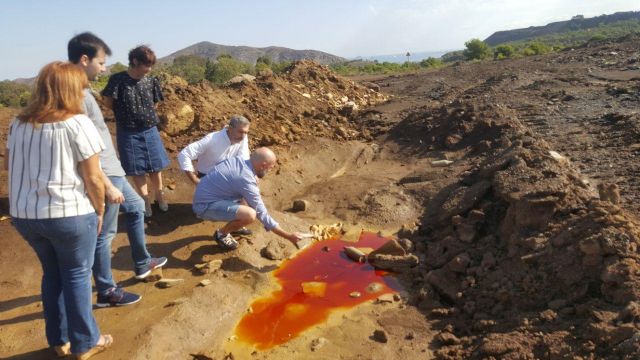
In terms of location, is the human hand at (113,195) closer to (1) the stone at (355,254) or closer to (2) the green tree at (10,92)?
(1) the stone at (355,254)

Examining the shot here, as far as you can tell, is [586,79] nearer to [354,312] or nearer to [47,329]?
[354,312]

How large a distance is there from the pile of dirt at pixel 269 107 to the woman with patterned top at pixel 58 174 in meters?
4.42

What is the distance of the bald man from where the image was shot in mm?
4113

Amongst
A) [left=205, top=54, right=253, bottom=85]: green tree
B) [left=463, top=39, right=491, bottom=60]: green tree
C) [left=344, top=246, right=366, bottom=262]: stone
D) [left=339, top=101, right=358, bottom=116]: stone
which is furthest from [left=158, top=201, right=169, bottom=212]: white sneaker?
[left=463, top=39, right=491, bottom=60]: green tree

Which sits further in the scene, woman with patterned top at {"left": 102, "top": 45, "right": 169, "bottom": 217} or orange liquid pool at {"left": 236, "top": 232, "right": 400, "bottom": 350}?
woman with patterned top at {"left": 102, "top": 45, "right": 169, "bottom": 217}

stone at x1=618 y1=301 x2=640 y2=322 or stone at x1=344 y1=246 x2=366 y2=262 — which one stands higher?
stone at x1=618 y1=301 x2=640 y2=322

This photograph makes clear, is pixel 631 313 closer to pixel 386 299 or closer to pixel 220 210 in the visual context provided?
pixel 386 299

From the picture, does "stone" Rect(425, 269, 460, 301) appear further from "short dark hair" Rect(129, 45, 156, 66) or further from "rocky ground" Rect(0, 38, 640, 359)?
"short dark hair" Rect(129, 45, 156, 66)

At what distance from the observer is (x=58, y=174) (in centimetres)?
252

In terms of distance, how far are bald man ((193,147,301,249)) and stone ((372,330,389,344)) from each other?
1005 millimetres

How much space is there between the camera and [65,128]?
2.50m

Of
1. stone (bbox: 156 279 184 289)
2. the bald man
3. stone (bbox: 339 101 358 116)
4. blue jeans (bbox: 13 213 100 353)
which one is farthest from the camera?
stone (bbox: 339 101 358 116)

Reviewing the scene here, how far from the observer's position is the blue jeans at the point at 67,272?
2.57m

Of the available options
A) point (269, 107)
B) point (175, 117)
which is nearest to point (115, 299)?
point (175, 117)
